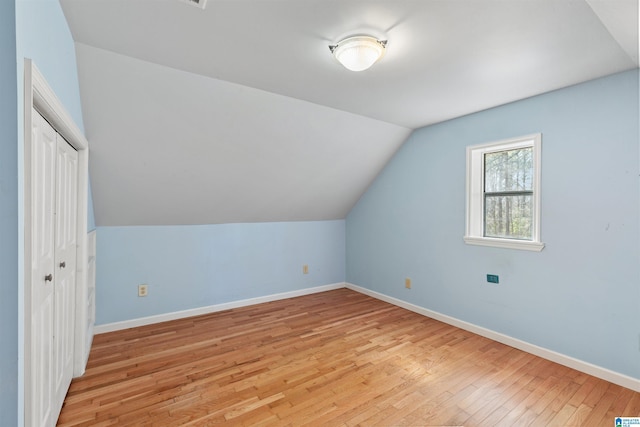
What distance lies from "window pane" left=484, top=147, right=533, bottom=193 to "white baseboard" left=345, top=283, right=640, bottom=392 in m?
1.45

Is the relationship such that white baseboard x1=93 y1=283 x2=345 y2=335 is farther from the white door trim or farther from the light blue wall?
the light blue wall

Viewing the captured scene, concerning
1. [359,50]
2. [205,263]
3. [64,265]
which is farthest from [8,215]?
[205,263]

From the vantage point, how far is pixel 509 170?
3004 millimetres

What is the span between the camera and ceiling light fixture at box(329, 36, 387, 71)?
1.76 metres

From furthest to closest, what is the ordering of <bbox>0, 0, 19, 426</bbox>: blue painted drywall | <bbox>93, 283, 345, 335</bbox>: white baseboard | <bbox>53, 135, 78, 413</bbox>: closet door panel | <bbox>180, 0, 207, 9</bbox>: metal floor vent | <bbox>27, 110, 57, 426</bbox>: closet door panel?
<bbox>93, 283, 345, 335</bbox>: white baseboard
<bbox>53, 135, 78, 413</bbox>: closet door panel
<bbox>180, 0, 207, 9</bbox>: metal floor vent
<bbox>27, 110, 57, 426</bbox>: closet door panel
<bbox>0, 0, 19, 426</bbox>: blue painted drywall

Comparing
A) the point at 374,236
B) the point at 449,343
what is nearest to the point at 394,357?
the point at 449,343

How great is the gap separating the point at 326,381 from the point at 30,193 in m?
2.11

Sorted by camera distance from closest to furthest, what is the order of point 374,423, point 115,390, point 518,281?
point 374,423 < point 115,390 < point 518,281

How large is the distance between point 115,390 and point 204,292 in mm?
1579

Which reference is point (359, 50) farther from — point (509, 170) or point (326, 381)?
point (326, 381)

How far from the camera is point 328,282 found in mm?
4773

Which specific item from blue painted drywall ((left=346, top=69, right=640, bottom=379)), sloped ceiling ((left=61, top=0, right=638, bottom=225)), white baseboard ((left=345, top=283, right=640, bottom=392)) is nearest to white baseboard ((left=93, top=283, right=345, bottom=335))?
sloped ceiling ((left=61, top=0, right=638, bottom=225))

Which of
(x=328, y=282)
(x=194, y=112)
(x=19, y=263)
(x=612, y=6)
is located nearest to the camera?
(x=19, y=263)

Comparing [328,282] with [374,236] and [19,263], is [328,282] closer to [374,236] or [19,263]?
[374,236]
